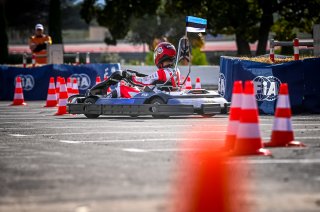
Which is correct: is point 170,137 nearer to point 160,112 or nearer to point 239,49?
point 160,112

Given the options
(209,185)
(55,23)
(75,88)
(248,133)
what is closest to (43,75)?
(75,88)

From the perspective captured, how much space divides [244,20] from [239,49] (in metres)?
2.53

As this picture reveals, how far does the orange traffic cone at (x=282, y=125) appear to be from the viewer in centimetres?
1221

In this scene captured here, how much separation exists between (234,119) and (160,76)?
295 inches

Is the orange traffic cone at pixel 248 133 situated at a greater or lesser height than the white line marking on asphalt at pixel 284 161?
greater

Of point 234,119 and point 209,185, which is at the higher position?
point 234,119

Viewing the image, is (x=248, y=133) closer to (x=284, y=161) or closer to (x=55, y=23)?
(x=284, y=161)

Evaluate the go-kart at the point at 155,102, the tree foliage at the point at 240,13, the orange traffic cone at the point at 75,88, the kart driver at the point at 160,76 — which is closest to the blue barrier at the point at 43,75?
the orange traffic cone at the point at 75,88

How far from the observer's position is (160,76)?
1969cm

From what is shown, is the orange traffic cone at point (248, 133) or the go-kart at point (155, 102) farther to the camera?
the go-kart at point (155, 102)

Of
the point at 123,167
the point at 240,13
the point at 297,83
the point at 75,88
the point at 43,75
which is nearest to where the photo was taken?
the point at 123,167

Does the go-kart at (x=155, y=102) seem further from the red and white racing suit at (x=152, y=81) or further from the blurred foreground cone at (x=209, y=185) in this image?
the blurred foreground cone at (x=209, y=185)

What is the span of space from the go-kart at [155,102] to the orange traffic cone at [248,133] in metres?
6.81

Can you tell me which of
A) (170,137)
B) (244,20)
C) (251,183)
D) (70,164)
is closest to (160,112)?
(170,137)
